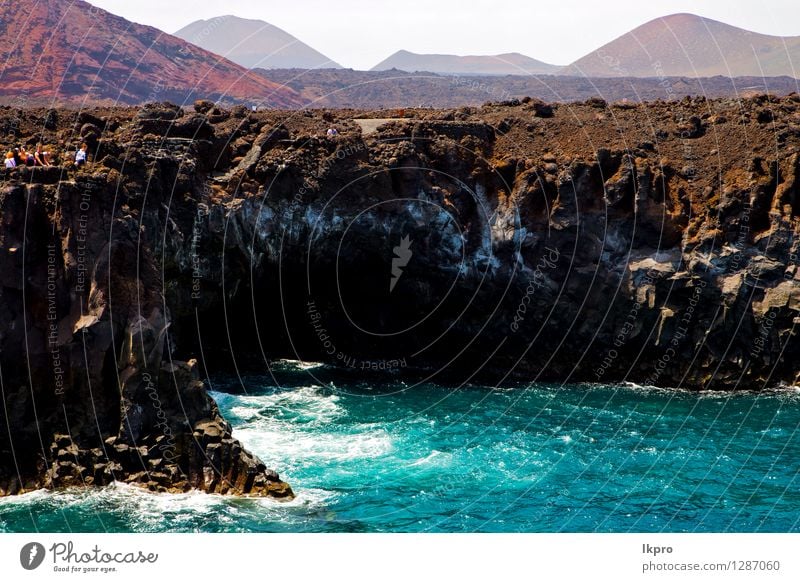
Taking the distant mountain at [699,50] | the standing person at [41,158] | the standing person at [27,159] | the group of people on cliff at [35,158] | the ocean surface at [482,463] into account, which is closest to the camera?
the ocean surface at [482,463]

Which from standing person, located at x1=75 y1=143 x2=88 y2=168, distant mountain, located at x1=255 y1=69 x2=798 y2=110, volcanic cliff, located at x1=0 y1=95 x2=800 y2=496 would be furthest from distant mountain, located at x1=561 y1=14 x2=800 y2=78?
standing person, located at x1=75 y1=143 x2=88 y2=168

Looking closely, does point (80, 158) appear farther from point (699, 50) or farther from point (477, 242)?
point (699, 50)

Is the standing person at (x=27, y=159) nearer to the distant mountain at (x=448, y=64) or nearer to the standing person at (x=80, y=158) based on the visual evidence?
the standing person at (x=80, y=158)

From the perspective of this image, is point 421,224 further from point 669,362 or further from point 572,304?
point 669,362

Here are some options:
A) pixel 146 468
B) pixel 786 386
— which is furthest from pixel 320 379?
pixel 786 386

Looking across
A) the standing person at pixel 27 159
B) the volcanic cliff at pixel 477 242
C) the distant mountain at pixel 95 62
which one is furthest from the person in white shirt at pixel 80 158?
the distant mountain at pixel 95 62

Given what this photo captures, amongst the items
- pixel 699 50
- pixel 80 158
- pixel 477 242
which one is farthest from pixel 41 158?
pixel 699 50
